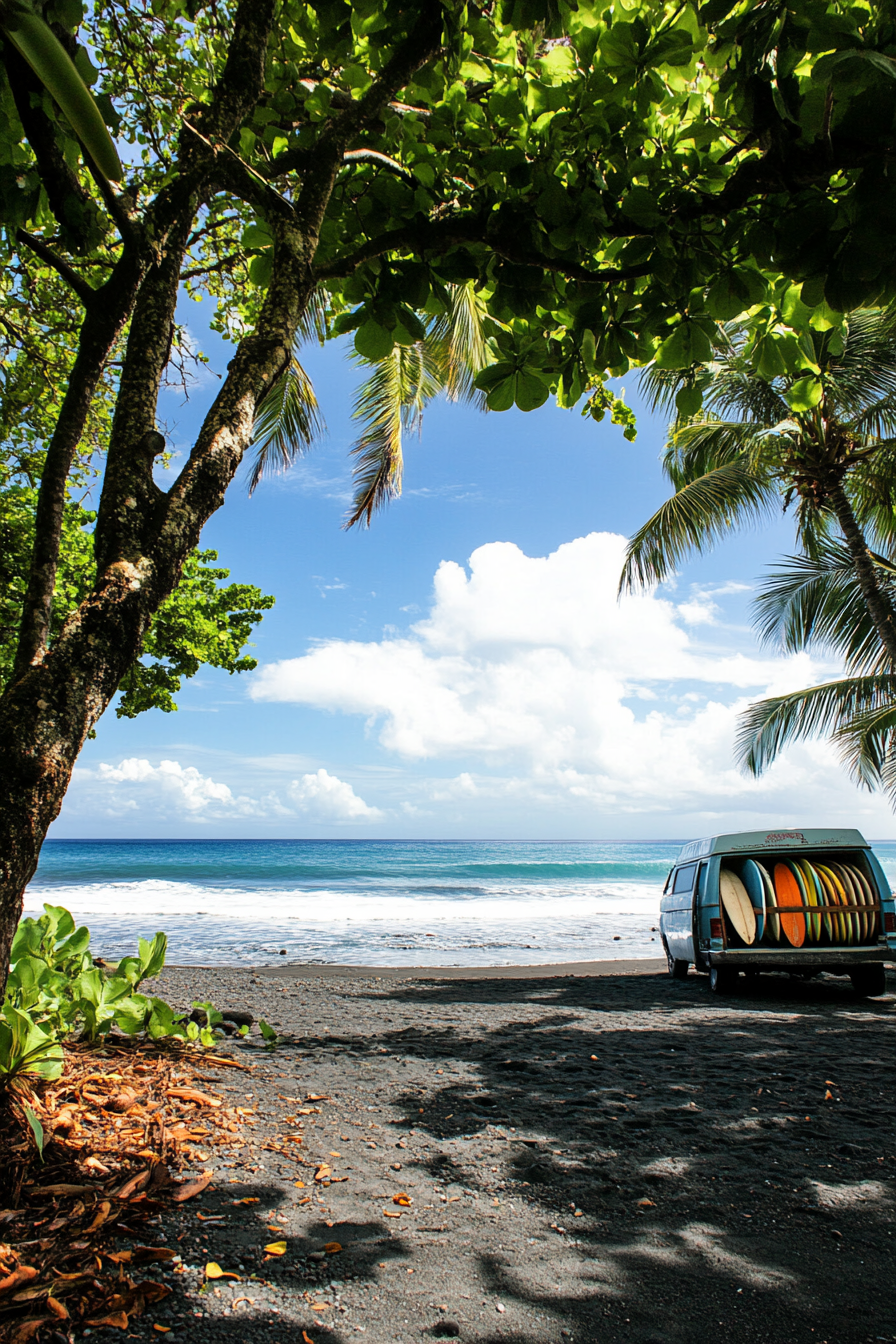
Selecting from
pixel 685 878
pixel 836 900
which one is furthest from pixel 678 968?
pixel 836 900

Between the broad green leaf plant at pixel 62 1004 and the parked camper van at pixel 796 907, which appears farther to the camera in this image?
the parked camper van at pixel 796 907

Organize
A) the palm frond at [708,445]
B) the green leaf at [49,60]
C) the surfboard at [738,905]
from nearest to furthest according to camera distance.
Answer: the green leaf at [49,60] → the surfboard at [738,905] → the palm frond at [708,445]

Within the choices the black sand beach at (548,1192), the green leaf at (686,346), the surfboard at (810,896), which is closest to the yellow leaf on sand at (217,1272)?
the black sand beach at (548,1192)

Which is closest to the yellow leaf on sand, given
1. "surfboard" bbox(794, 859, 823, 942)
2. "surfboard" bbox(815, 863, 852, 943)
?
"surfboard" bbox(794, 859, 823, 942)

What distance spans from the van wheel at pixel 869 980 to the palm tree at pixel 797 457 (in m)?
5.71

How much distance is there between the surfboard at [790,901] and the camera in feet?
23.3

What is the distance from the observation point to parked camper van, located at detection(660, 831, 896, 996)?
697cm

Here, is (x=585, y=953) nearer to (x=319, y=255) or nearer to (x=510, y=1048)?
(x=510, y=1048)

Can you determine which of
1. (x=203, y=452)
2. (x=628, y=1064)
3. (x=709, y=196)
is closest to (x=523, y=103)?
(x=709, y=196)

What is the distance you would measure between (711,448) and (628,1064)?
11239 millimetres

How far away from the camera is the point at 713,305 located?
2844 millimetres

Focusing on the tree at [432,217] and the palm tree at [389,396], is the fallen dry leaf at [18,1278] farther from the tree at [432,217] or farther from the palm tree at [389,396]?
the palm tree at [389,396]

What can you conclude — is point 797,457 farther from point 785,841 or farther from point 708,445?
point 785,841

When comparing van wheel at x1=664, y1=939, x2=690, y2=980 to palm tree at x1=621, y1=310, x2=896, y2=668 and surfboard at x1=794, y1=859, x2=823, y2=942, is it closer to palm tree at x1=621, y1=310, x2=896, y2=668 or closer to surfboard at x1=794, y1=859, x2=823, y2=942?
surfboard at x1=794, y1=859, x2=823, y2=942
